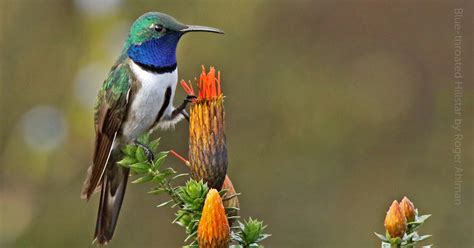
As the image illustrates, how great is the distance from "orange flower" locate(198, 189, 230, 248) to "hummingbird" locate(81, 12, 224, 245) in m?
1.15

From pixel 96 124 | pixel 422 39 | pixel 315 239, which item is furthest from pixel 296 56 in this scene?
pixel 96 124

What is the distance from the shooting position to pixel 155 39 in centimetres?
290

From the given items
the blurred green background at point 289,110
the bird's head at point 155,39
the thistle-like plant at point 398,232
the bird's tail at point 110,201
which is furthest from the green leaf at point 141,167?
the blurred green background at point 289,110

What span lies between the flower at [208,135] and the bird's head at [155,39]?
0.89 meters

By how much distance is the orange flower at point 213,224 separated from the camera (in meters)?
1.64

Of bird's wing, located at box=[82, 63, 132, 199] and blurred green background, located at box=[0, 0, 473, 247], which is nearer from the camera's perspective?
bird's wing, located at box=[82, 63, 132, 199]

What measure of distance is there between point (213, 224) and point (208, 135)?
12.9 inches

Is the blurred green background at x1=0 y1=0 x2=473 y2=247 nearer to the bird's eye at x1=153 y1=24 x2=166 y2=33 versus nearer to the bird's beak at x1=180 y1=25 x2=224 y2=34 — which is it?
the bird's eye at x1=153 y1=24 x2=166 y2=33

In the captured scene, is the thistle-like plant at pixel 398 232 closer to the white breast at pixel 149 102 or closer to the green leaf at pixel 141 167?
the green leaf at pixel 141 167

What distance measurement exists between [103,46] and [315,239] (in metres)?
1.79

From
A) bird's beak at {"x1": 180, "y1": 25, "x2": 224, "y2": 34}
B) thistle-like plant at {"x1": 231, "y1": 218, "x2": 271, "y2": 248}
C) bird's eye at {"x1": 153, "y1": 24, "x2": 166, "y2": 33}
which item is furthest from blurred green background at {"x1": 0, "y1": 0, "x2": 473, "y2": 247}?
thistle-like plant at {"x1": 231, "y1": 218, "x2": 271, "y2": 248}

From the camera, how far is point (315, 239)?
18.4 feet

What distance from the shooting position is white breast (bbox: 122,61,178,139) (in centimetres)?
293

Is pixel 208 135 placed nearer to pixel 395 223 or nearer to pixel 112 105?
pixel 395 223
